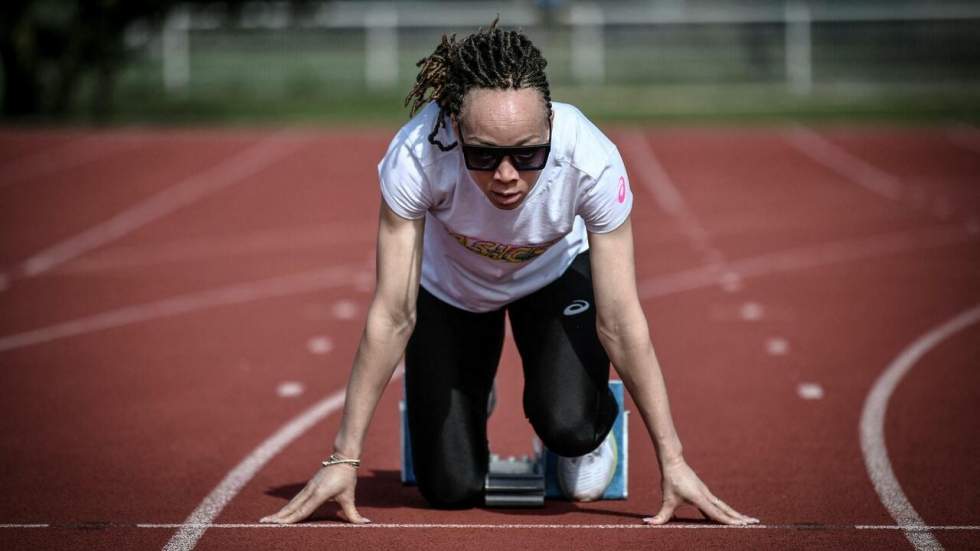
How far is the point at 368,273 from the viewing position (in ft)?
40.1

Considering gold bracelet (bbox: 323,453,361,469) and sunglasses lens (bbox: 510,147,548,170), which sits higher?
sunglasses lens (bbox: 510,147,548,170)

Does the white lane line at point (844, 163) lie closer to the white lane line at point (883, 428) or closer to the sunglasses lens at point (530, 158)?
the white lane line at point (883, 428)

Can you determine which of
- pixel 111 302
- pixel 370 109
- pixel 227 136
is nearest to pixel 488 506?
pixel 111 302

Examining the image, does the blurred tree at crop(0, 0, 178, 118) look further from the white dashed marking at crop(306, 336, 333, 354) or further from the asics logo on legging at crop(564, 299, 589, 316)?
the asics logo on legging at crop(564, 299, 589, 316)

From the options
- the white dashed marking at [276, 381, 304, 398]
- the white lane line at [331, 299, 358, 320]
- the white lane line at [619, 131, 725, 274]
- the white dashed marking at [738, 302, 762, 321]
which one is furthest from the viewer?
the white lane line at [619, 131, 725, 274]

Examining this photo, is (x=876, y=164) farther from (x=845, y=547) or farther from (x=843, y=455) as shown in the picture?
(x=845, y=547)

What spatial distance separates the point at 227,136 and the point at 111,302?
12.3 meters

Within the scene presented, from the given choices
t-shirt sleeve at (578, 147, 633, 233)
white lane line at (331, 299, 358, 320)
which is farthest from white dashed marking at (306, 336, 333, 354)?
t-shirt sleeve at (578, 147, 633, 233)

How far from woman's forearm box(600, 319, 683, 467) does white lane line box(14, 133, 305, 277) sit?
8.31 m

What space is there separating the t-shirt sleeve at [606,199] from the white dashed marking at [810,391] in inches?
118

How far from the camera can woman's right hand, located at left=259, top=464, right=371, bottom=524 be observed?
512 cm

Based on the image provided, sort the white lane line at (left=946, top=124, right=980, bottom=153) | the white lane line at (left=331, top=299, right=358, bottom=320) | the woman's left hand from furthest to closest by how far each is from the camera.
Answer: the white lane line at (left=946, top=124, right=980, bottom=153) < the white lane line at (left=331, top=299, right=358, bottom=320) < the woman's left hand

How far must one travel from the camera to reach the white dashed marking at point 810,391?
7711 mm

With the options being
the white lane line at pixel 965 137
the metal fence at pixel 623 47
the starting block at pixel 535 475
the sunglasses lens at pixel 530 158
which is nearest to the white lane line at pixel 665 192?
the white lane line at pixel 965 137
